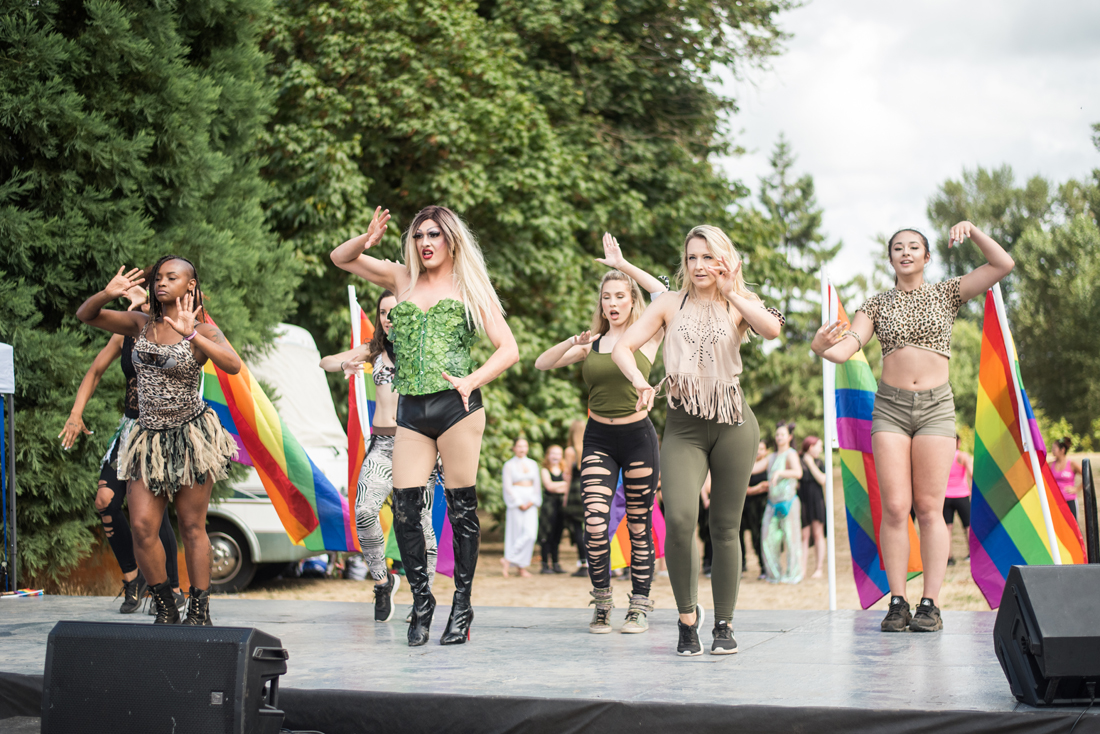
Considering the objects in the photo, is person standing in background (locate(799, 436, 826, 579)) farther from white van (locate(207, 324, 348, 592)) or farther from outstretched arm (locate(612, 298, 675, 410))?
outstretched arm (locate(612, 298, 675, 410))

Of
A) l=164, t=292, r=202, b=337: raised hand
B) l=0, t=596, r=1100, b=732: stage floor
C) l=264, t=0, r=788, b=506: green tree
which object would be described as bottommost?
l=0, t=596, r=1100, b=732: stage floor

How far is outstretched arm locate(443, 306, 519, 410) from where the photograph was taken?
14.9ft

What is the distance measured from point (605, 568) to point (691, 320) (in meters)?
1.75

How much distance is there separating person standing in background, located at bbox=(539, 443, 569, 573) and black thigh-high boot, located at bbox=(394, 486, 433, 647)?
9.45m

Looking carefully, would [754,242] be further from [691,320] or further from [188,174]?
[691,320]

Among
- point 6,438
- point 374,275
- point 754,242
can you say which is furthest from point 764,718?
point 754,242

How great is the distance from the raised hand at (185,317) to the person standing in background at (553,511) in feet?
31.4

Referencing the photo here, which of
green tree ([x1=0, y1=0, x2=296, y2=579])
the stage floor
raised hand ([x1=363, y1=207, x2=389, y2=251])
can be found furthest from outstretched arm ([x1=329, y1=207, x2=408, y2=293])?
green tree ([x1=0, y1=0, x2=296, y2=579])

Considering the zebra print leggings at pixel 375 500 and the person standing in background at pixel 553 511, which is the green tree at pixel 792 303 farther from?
the zebra print leggings at pixel 375 500

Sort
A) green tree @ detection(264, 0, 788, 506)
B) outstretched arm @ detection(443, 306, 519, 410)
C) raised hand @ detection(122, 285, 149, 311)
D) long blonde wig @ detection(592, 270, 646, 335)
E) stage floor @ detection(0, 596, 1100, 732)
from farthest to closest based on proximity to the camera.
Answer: green tree @ detection(264, 0, 788, 506)
long blonde wig @ detection(592, 270, 646, 335)
raised hand @ detection(122, 285, 149, 311)
outstretched arm @ detection(443, 306, 519, 410)
stage floor @ detection(0, 596, 1100, 732)

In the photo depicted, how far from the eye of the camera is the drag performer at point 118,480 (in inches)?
220

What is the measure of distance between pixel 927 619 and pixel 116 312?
4330 mm

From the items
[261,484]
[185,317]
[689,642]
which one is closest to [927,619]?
[689,642]

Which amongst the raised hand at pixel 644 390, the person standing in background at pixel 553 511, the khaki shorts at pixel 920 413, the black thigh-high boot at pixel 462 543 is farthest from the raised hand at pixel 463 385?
the person standing in background at pixel 553 511
